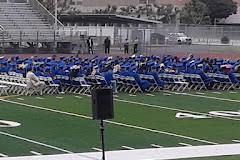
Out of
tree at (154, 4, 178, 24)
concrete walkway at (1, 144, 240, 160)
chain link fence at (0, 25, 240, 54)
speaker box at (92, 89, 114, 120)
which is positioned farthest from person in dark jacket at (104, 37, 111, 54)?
speaker box at (92, 89, 114, 120)

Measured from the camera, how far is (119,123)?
1856 centimetres

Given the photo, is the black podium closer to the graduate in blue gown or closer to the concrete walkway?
the concrete walkway

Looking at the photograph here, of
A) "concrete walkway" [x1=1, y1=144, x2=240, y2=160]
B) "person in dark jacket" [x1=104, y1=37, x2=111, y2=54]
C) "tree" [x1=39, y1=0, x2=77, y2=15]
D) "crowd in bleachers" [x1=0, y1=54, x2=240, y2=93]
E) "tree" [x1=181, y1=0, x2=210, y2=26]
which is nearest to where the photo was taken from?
"concrete walkway" [x1=1, y1=144, x2=240, y2=160]

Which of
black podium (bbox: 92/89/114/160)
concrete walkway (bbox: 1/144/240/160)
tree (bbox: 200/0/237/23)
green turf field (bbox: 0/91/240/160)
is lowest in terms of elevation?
green turf field (bbox: 0/91/240/160)

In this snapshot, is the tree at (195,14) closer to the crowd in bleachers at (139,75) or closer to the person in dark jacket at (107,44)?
the person in dark jacket at (107,44)

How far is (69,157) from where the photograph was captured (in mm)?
13695

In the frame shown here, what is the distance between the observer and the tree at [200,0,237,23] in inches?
3438

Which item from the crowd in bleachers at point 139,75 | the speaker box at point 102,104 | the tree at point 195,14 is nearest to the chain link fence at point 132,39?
the crowd in bleachers at point 139,75

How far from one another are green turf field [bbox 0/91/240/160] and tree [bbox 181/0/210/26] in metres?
56.2

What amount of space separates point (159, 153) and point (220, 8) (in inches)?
2967

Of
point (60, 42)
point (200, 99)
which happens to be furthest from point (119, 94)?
point (60, 42)

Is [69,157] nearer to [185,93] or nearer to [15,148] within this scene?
[15,148]

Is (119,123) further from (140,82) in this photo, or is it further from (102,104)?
(140,82)

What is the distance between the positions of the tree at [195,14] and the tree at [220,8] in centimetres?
448
